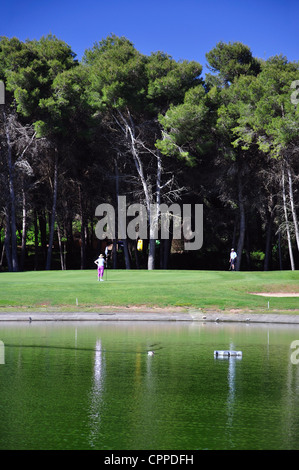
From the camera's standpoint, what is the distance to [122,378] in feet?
40.0

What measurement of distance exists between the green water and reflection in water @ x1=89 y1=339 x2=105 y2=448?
0.6 inches

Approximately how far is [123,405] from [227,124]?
141 ft

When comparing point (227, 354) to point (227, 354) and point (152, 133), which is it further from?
point (152, 133)

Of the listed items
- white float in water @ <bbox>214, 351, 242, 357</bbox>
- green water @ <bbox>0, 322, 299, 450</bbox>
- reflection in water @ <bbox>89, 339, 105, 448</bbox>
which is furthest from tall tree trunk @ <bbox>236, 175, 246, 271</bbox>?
reflection in water @ <bbox>89, 339, 105, 448</bbox>

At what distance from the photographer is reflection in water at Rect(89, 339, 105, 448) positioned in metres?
8.31

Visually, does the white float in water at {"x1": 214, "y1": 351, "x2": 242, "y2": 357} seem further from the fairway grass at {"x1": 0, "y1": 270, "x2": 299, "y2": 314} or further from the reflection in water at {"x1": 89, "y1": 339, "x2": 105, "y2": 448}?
the fairway grass at {"x1": 0, "y1": 270, "x2": 299, "y2": 314}

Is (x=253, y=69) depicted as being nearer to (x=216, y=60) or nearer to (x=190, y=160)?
(x=216, y=60)

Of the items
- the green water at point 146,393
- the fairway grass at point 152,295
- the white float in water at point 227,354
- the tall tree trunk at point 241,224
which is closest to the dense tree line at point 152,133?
the tall tree trunk at point 241,224

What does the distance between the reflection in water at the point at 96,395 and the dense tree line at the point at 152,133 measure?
113 feet

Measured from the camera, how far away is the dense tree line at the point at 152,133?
161ft

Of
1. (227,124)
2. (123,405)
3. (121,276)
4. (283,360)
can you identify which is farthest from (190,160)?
(123,405)

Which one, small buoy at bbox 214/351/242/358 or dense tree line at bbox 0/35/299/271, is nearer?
small buoy at bbox 214/351/242/358

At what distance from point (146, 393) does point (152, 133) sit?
44.6 m
